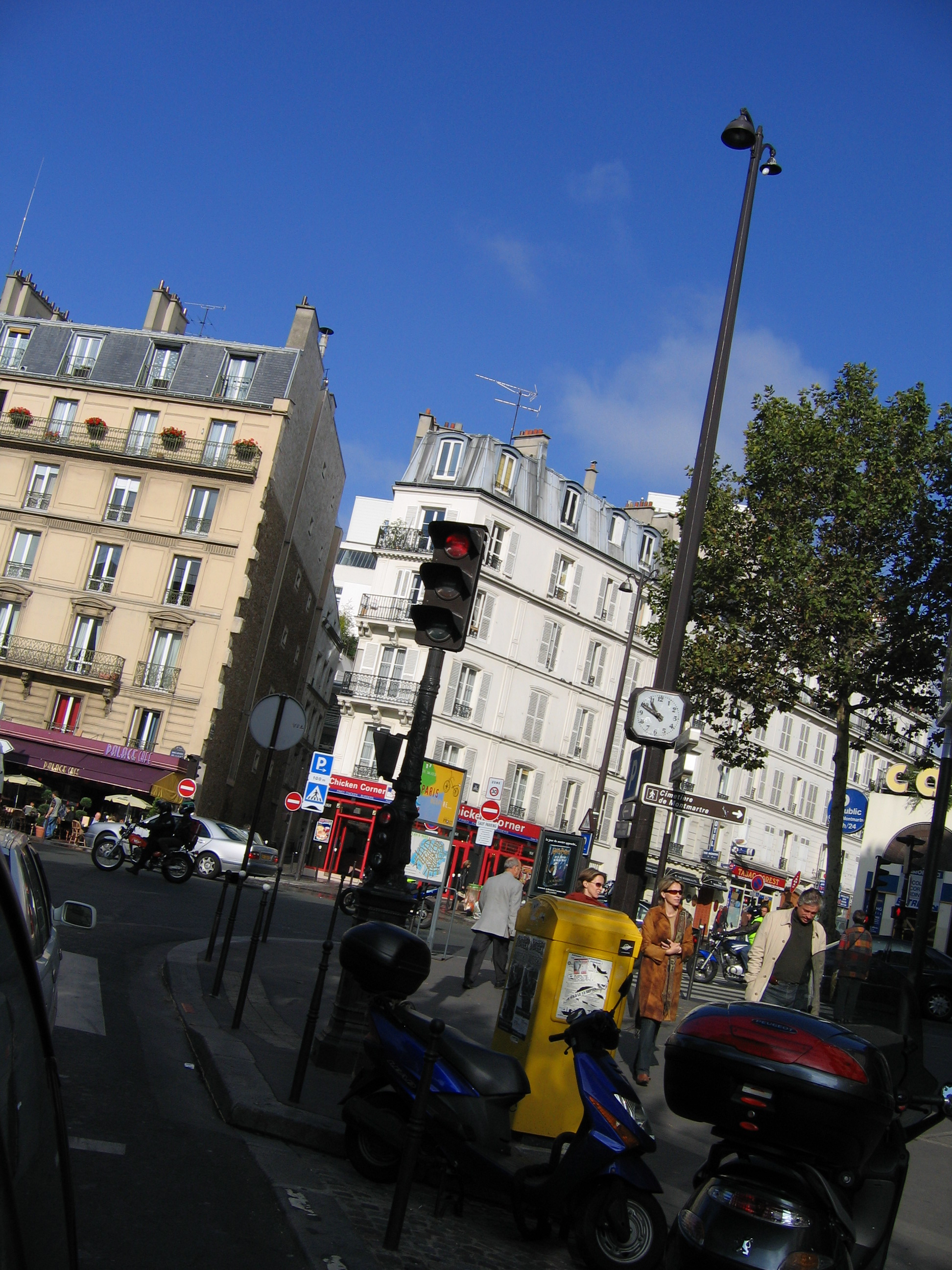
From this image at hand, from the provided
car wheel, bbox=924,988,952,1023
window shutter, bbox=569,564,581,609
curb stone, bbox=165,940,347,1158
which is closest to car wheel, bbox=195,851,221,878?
car wheel, bbox=924,988,952,1023

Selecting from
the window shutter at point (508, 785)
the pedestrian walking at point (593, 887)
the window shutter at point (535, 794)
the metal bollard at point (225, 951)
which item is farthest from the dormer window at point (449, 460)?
the metal bollard at point (225, 951)

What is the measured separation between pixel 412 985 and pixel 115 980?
15.9 feet

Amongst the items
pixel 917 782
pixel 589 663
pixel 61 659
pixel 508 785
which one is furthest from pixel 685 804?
pixel 589 663

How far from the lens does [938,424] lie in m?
25.9

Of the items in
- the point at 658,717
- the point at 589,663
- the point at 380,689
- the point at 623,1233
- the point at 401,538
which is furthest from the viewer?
the point at 589,663

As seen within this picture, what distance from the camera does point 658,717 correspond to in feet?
29.7

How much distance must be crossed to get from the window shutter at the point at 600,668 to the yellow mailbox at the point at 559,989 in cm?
4186

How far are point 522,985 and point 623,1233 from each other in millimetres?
2432

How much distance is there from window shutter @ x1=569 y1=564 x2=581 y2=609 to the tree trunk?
22.7m

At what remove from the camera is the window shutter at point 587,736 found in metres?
47.7

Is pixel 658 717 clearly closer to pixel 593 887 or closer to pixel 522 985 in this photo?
pixel 593 887

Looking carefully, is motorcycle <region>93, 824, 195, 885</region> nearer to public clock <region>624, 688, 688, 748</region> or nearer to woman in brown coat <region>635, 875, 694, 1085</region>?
woman in brown coat <region>635, 875, 694, 1085</region>

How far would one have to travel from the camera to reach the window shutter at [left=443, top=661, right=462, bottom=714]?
43.0 metres

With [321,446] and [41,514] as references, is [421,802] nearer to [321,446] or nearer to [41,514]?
[41,514]
